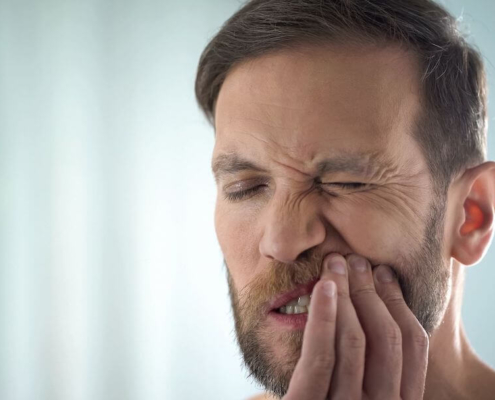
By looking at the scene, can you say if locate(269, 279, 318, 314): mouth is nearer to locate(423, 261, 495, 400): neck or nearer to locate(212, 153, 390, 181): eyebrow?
locate(212, 153, 390, 181): eyebrow

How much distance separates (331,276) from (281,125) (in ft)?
1.18

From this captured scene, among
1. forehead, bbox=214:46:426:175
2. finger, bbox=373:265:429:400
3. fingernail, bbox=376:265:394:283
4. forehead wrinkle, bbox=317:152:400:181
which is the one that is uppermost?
forehead, bbox=214:46:426:175

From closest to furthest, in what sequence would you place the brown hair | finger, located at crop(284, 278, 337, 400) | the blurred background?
finger, located at crop(284, 278, 337, 400) → the brown hair → the blurred background

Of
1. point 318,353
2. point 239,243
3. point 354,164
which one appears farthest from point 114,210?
point 318,353

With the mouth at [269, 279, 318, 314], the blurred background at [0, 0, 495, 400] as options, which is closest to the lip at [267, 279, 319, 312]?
the mouth at [269, 279, 318, 314]

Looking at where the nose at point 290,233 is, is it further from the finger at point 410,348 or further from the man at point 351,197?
the finger at point 410,348

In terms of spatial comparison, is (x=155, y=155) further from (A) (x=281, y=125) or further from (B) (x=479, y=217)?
(B) (x=479, y=217)

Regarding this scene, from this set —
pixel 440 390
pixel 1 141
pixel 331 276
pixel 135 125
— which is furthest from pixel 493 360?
pixel 1 141

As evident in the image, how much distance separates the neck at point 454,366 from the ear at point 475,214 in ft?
0.18

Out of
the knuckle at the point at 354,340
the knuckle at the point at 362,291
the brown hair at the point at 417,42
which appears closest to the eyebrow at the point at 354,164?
the brown hair at the point at 417,42

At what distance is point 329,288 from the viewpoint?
3.66 feet

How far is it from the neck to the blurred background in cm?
91

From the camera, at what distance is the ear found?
4.74 feet

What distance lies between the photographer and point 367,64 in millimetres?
1323
